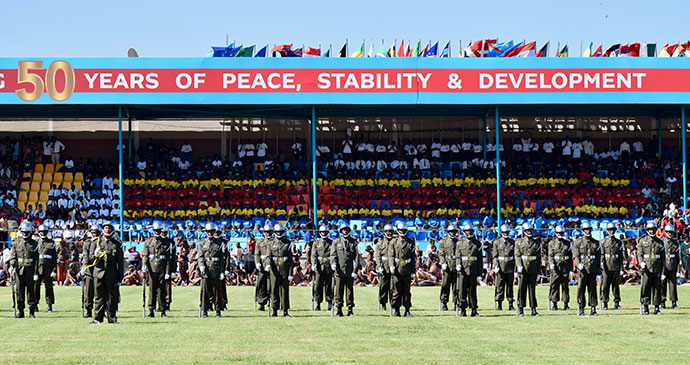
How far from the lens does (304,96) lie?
40.2 meters

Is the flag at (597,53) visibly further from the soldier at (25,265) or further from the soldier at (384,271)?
the soldier at (25,265)

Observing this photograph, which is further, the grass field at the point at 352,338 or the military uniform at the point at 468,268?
the military uniform at the point at 468,268

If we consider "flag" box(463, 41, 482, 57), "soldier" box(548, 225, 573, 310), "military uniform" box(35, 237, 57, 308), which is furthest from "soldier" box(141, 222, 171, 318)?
"flag" box(463, 41, 482, 57)

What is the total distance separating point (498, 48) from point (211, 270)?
75.3 feet

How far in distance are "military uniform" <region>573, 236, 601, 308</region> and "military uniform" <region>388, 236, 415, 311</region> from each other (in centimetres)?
356

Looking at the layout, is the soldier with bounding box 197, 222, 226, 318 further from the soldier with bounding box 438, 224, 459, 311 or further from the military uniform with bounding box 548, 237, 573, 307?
the military uniform with bounding box 548, 237, 573, 307

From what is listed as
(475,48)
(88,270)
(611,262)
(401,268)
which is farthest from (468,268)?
(475,48)

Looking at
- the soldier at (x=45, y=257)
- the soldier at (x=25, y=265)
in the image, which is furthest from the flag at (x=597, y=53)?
the soldier at (x=25, y=265)

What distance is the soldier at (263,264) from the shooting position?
23031mm

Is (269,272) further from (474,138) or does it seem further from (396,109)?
(474,138)

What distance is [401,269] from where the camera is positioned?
2230cm

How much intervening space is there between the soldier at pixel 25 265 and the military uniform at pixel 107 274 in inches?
100

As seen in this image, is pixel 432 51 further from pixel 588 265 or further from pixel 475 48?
pixel 588 265

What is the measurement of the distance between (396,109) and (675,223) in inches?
508
